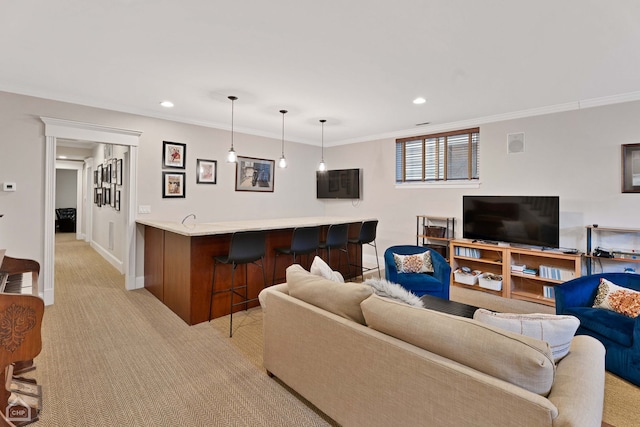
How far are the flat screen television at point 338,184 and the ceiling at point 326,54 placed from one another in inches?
81.9

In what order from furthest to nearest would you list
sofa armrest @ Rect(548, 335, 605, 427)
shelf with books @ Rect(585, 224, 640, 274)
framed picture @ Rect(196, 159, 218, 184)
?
framed picture @ Rect(196, 159, 218, 184) < shelf with books @ Rect(585, 224, 640, 274) < sofa armrest @ Rect(548, 335, 605, 427)

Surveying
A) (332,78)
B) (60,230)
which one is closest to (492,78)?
(332,78)

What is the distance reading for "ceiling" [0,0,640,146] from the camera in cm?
207

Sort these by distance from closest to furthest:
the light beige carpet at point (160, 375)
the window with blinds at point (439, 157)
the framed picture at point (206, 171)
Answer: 1. the light beige carpet at point (160, 375)
2. the window with blinds at point (439, 157)
3. the framed picture at point (206, 171)

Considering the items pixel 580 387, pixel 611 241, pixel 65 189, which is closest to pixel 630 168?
pixel 611 241

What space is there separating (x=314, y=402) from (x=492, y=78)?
130 inches

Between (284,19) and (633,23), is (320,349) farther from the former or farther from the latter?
(633,23)

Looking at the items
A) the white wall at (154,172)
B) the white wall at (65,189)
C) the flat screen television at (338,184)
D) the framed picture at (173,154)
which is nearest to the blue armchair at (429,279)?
the flat screen television at (338,184)

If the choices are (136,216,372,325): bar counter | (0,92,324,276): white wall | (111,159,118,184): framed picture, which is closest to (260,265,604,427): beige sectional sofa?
(136,216,372,325): bar counter

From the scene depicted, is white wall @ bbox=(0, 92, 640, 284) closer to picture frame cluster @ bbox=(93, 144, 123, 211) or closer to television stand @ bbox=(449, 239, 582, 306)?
television stand @ bbox=(449, 239, 582, 306)

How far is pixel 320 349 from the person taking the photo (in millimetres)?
1840

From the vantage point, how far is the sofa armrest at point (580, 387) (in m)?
1.05

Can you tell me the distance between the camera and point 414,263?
381 cm

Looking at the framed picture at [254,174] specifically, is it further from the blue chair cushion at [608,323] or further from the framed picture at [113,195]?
the blue chair cushion at [608,323]
